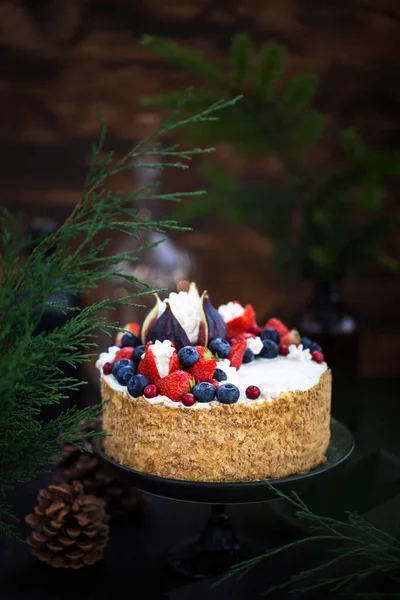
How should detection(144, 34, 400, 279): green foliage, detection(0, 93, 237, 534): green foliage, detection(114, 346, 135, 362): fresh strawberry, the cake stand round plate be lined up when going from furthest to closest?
detection(144, 34, 400, 279): green foliage < detection(114, 346, 135, 362): fresh strawberry < the cake stand round plate < detection(0, 93, 237, 534): green foliage

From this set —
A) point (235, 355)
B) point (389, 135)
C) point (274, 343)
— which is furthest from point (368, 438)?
point (389, 135)

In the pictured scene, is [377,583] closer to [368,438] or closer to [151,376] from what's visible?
[151,376]

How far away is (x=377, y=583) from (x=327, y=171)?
1752 millimetres

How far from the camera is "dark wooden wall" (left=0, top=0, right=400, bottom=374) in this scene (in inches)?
98.9

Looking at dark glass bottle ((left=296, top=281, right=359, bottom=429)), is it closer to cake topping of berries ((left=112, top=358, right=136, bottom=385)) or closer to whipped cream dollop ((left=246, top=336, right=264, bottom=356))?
whipped cream dollop ((left=246, top=336, right=264, bottom=356))

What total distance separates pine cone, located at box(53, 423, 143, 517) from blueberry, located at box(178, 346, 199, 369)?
0.33m

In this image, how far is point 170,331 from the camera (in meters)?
1.25

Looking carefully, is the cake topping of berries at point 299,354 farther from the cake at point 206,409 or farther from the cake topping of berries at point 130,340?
the cake topping of berries at point 130,340

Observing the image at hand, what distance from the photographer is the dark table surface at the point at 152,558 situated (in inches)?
45.3

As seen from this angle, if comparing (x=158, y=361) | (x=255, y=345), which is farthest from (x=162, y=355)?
(x=255, y=345)

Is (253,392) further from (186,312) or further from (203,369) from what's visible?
(186,312)

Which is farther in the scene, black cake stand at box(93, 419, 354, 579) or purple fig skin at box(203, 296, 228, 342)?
purple fig skin at box(203, 296, 228, 342)

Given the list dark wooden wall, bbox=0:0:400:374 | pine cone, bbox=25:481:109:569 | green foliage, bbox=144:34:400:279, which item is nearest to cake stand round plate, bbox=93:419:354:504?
pine cone, bbox=25:481:109:569

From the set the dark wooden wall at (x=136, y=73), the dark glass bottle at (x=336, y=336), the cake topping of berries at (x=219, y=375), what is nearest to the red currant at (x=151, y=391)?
the cake topping of berries at (x=219, y=375)
